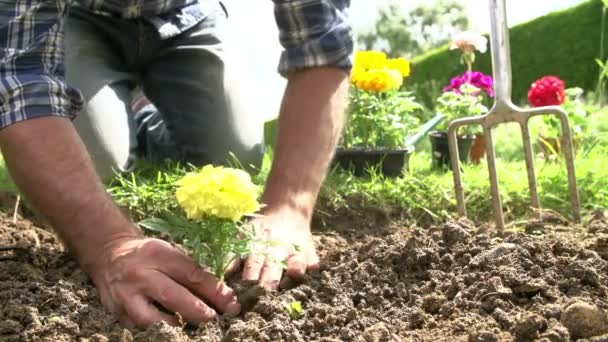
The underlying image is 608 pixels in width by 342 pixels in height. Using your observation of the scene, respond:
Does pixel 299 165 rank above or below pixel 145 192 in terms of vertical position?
above

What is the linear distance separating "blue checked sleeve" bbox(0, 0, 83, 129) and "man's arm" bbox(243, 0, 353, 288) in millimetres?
553

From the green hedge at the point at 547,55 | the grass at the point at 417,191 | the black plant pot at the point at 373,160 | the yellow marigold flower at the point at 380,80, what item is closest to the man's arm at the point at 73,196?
the grass at the point at 417,191

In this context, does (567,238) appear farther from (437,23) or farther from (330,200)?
(437,23)

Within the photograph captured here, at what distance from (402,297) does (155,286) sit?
1.91 ft

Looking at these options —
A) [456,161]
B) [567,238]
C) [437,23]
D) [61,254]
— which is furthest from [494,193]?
[437,23]

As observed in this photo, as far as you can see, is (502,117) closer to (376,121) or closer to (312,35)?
(312,35)

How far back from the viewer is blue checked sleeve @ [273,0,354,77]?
102 inches

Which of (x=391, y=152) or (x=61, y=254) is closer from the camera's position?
(x=61, y=254)

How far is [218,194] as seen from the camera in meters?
1.83

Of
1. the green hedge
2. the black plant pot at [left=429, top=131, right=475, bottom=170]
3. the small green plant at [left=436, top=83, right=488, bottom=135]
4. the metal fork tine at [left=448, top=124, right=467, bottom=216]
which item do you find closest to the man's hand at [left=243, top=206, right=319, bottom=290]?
the metal fork tine at [left=448, top=124, right=467, bottom=216]

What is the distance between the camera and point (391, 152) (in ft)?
12.2

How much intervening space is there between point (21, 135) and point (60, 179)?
143 millimetres

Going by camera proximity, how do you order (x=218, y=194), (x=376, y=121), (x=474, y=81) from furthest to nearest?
(x=474, y=81) → (x=376, y=121) → (x=218, y=194)

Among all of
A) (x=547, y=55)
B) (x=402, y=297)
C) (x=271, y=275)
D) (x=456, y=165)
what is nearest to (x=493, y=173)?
(x=456, y=165)
